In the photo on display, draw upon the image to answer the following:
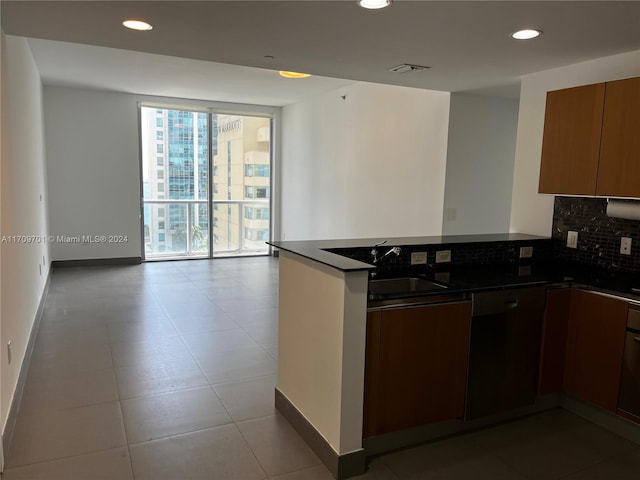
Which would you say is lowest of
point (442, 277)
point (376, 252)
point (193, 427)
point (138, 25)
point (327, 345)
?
point (193, 427)

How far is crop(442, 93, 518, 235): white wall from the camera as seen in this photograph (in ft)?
15.6

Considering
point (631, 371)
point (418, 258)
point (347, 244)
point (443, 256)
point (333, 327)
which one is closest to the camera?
point (333, 327)

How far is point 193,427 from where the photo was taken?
2764 mm

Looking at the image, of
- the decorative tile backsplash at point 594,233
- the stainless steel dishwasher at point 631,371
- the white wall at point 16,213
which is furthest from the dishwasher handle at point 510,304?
the white wall at point 16,213

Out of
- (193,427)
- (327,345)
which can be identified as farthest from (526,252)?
(193,427)

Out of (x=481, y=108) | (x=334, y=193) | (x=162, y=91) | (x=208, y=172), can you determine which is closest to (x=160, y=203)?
(x=208, y=172)

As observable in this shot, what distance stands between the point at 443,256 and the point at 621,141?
1248 millimetres

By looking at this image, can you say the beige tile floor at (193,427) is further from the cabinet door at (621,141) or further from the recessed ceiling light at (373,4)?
the recessed ceiling light at (373,4)

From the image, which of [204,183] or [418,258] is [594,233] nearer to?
[418,258]

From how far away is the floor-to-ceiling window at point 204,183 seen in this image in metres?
8.05

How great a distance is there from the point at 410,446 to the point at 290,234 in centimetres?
620

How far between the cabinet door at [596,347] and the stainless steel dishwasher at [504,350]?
256 millimetres

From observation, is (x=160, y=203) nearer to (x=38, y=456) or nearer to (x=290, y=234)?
(x=290, y=234)

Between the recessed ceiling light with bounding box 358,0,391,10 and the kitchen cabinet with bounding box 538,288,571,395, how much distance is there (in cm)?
189
